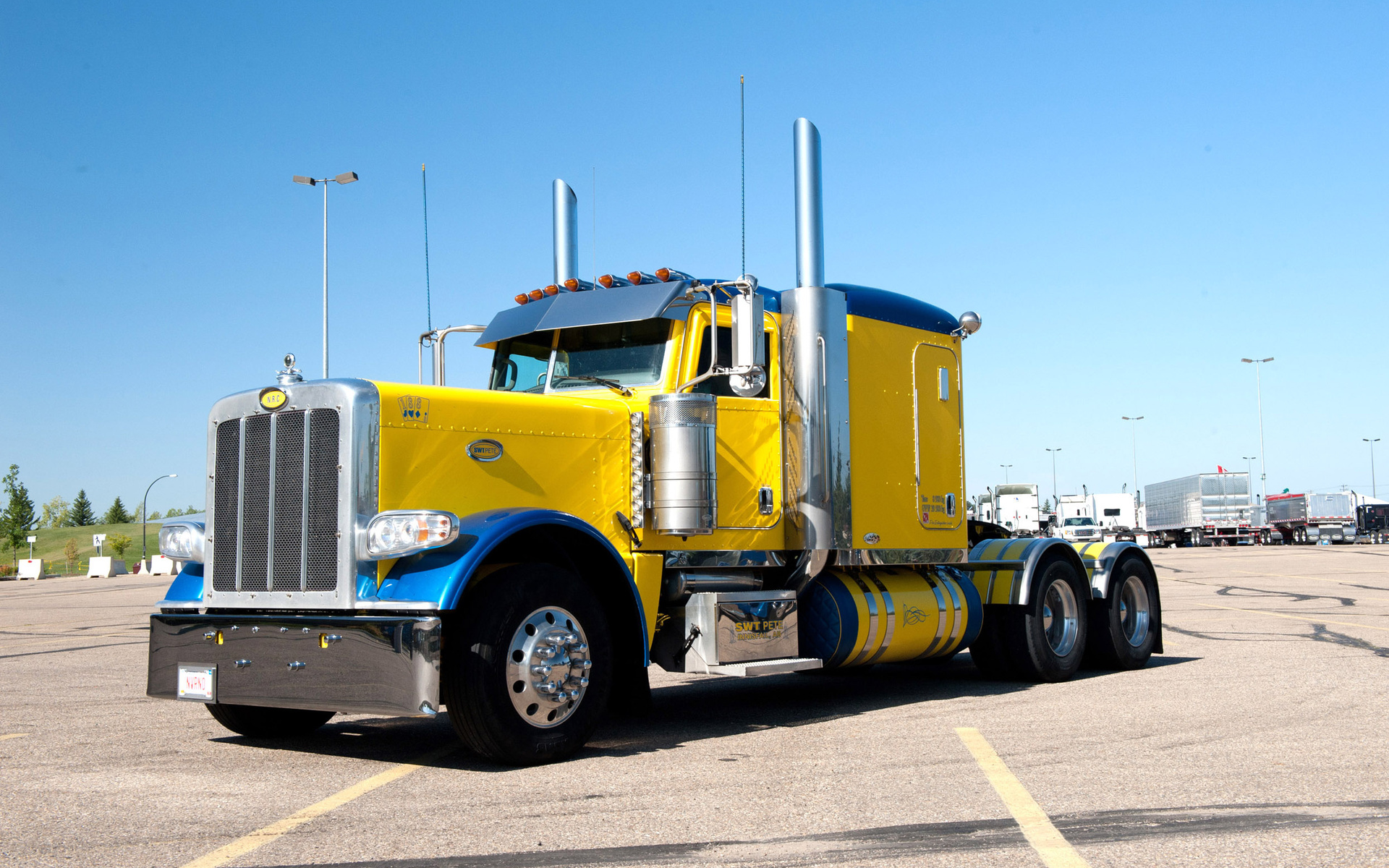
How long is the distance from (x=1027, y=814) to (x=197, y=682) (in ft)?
14.4

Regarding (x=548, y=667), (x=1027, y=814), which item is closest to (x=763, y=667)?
(x=548, y=667)

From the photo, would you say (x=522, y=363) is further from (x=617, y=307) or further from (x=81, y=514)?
(x=81, y=514)

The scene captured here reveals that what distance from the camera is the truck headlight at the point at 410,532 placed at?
6219 millimetres

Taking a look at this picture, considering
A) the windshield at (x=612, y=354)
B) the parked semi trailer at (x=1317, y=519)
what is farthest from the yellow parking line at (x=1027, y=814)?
the parked semi trailer at (x=1317, y=519)

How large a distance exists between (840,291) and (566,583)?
3.49 m

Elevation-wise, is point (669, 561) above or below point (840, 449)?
below

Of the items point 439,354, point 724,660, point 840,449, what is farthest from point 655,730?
point 439,354

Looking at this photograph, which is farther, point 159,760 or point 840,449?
point 840,449

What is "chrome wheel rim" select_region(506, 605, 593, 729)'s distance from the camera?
6488 millimetres

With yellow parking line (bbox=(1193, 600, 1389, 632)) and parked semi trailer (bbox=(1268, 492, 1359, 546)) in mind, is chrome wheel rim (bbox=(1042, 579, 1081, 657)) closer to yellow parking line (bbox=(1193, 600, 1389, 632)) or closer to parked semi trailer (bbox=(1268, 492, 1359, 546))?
yellow parking line (bbox=(1193, 600, 1389, 632))

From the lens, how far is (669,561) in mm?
7898

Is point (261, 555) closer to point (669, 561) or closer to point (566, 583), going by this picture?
point (566, 583)

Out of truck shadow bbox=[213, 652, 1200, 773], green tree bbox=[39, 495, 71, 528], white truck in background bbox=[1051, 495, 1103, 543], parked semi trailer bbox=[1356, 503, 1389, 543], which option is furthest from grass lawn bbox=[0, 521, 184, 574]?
truck shadow bbox=[213, 652, 1200, 773]

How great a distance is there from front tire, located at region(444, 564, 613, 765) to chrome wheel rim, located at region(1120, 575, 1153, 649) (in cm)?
648
